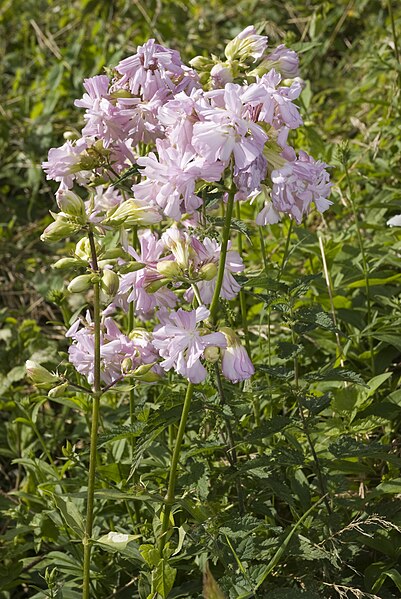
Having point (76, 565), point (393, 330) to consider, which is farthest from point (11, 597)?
point (393, 330)

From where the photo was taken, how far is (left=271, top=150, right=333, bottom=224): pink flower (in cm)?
143

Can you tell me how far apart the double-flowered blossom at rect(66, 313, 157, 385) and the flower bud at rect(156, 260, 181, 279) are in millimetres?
244

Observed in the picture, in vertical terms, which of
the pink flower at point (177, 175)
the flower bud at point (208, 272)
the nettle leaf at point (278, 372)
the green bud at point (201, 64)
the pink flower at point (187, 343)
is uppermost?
the green bud at point (201, 64)

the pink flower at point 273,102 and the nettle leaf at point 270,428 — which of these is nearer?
the pink flower at point 273,102

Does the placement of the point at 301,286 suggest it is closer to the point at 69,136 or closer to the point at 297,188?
the point at 297,188

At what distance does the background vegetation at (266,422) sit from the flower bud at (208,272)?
0.16 metres

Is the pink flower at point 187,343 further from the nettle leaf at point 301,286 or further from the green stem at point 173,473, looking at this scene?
the nettle leaf at point 301,286

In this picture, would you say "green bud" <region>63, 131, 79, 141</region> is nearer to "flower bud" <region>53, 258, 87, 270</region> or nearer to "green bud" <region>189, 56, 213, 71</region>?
"green bud" <region>189, 56, 213, 71</region>

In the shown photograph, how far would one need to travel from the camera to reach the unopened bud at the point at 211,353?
1425mm

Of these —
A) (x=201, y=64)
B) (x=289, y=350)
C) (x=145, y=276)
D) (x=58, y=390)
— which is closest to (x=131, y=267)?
(x=145, y=276)

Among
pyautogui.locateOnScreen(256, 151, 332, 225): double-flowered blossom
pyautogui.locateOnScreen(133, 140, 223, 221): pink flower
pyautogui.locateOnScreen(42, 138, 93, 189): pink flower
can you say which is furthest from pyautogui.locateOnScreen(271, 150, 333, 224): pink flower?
pyautogui.locateOnScreen(42, 138, 93, 189): pink flower

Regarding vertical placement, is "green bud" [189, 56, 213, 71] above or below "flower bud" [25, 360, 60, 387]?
above

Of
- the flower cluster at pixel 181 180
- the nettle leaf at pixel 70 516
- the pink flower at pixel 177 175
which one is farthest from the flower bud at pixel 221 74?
the nettle leaf at pixel 70 516

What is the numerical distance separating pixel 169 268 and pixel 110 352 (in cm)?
28
